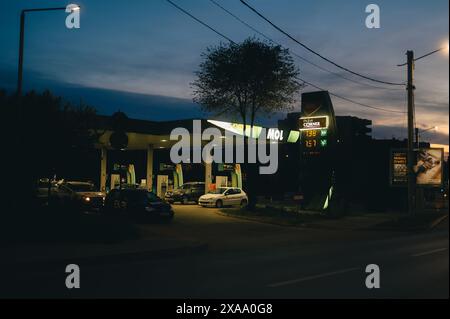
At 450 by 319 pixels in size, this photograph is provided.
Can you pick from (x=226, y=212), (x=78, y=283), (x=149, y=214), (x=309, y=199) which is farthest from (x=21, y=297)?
(x=309, y=199)

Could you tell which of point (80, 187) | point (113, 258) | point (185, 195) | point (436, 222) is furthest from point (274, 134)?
point (113, 258)

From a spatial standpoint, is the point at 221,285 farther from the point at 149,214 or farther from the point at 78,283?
the point at 149,214

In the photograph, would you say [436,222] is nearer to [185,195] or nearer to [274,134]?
[274,134]

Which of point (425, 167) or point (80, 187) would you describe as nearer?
point (425, 167)

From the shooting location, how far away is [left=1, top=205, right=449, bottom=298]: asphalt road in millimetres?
9297

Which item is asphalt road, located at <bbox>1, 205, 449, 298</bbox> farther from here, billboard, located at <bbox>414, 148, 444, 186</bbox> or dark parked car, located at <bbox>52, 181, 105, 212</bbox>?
billboard, located at <bbox>414, 148, 444, 186</bbox>

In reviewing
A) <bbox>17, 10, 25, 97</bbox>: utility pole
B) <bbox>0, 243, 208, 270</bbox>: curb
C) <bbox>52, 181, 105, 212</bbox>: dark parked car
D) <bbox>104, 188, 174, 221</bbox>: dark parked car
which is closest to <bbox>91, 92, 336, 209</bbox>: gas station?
<bbox>104, 188, 174, 221</bbox>: dark parked car

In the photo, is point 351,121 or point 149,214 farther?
point 351,121

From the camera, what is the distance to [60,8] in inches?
678

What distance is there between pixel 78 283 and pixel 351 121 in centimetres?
8153

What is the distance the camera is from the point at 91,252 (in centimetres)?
1427

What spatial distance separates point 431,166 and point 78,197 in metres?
→ 20.6

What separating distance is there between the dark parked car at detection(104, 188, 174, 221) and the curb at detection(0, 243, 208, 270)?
29.2 ft

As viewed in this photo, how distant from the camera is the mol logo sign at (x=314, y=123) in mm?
32781
